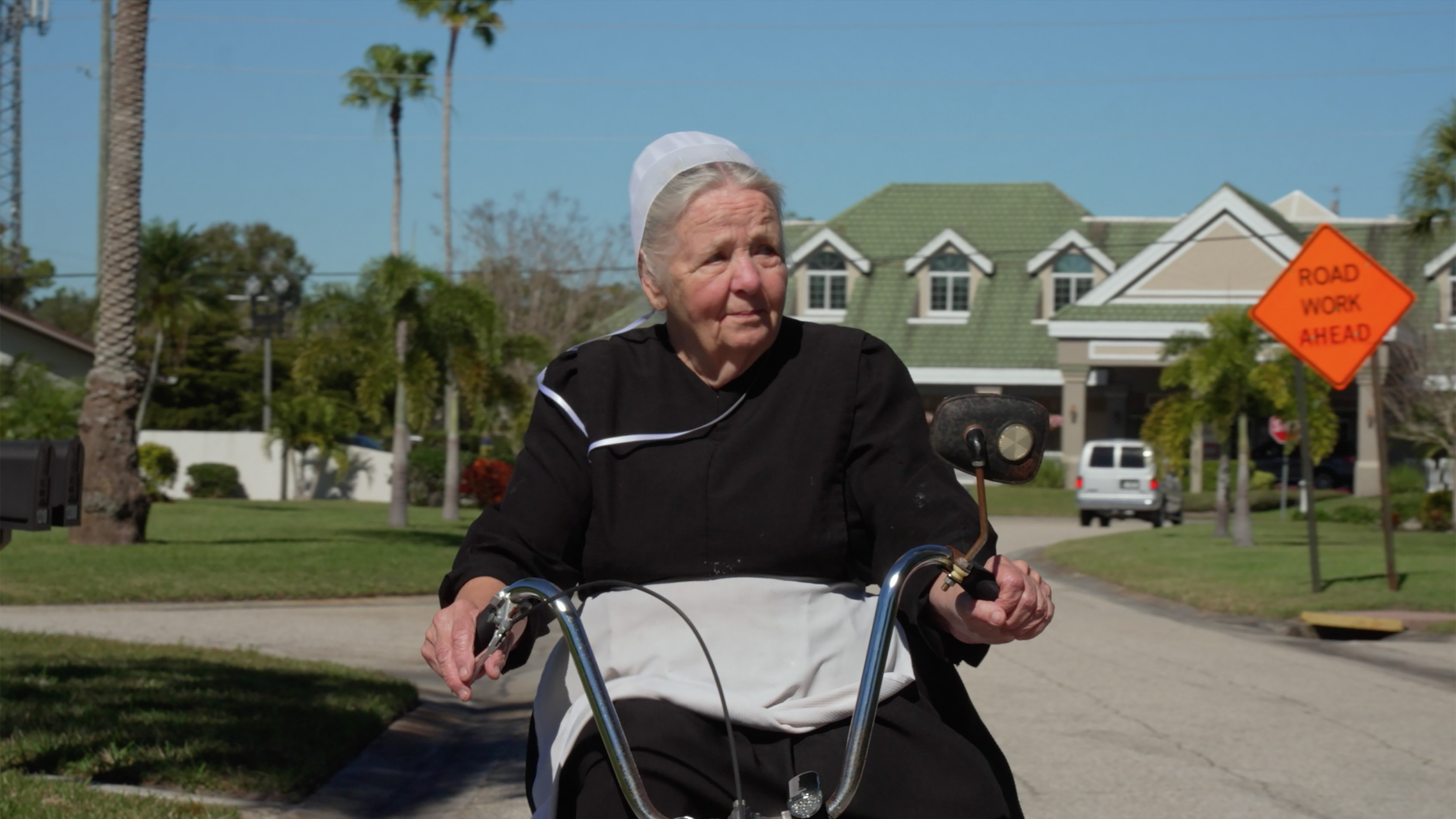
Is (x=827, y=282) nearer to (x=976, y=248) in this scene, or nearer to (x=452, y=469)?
(x=976, y=248)

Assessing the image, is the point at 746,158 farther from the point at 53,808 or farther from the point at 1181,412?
the point at 1181,412

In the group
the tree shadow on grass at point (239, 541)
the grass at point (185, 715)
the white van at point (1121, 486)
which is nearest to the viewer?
the grass at point (185, 715)

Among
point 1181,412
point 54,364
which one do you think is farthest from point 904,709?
point 54,364

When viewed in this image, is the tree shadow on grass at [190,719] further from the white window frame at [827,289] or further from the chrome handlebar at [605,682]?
the white window frame at [827,289]

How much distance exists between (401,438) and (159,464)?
14.7m

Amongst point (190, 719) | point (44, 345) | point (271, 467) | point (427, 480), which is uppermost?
point (44, 345)

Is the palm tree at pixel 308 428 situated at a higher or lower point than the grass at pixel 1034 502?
higher

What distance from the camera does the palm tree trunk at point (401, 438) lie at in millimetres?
24438

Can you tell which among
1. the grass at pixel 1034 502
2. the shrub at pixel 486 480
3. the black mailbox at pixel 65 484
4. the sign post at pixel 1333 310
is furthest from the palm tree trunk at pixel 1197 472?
the black mailbox at pixel 65 484

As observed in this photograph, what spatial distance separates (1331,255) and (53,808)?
40.0 ft

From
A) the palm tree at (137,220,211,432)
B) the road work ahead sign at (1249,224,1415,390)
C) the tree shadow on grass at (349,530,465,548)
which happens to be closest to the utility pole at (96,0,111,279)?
the palm tree at (137,220,211,432)

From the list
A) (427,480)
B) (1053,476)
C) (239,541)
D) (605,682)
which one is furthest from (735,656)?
(1053,476)

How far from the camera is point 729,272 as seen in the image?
275 cm

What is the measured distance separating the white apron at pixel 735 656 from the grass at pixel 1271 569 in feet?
39.8
